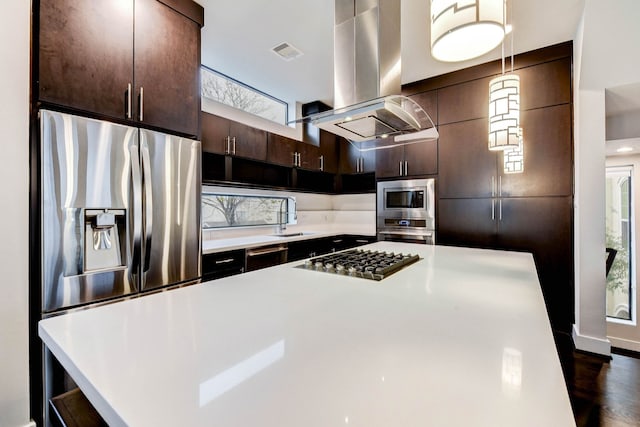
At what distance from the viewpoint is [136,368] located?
589 mm

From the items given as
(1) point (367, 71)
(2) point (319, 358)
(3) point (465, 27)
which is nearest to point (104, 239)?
(2) point (319, 358)

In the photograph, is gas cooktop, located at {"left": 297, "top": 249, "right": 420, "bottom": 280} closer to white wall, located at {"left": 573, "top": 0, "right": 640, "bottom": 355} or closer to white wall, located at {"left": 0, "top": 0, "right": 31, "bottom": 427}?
white wall, located at {"left": 0, "top": 0, "right": 31, "bottom": 427}

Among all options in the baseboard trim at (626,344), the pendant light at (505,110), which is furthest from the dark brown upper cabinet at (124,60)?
the baseboard trim at (626,344)

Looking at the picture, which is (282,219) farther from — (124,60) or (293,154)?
(124,60)

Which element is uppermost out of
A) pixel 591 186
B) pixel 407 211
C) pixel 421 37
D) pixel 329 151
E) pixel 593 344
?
pixel 421 37

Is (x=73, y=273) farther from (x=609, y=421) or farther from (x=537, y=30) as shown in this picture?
(x=537, y=30)

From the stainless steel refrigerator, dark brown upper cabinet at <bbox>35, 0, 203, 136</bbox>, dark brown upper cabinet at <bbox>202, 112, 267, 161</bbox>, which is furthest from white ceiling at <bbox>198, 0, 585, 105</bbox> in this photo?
the stainless steel refrigerator

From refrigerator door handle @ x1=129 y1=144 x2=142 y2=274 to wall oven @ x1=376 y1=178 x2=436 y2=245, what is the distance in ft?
9.23

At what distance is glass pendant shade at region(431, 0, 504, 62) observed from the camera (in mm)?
844

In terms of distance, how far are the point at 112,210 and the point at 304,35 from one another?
208 cm

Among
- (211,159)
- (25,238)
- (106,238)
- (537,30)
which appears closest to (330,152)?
(211,159)

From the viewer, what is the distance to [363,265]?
4.99 feet

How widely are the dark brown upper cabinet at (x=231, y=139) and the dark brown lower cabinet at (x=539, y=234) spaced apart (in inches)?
94.2

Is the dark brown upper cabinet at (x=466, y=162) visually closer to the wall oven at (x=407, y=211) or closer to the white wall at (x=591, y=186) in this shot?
the wall oven at (x=407, y=211)
